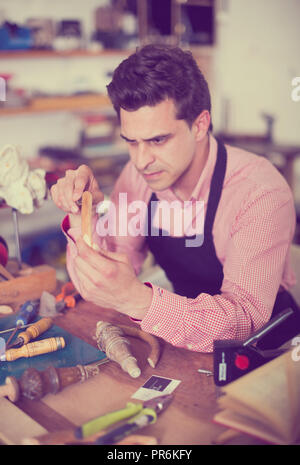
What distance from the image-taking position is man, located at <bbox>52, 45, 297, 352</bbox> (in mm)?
1064

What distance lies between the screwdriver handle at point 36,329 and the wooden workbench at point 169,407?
4.7 inches

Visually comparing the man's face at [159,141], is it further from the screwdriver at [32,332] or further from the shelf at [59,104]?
the shelf at [59,104]

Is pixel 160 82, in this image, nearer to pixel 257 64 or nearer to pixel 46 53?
Result: pixel 46 53

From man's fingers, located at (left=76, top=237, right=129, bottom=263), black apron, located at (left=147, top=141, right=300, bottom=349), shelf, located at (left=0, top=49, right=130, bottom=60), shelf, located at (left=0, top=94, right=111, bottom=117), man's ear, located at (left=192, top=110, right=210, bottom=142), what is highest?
shelf, located at (left=0, top=49, right=130, bottom=60)

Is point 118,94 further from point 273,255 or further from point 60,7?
point 60,7

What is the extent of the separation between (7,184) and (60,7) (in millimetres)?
2464

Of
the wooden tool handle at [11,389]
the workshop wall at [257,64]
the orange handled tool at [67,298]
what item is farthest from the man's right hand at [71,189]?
the workshop wall at [257,64]

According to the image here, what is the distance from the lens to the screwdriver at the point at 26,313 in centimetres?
122

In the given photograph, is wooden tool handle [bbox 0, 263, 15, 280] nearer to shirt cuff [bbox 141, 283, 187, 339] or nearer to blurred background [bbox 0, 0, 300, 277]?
shirt cuff [bbox 141, 283, 187, 339]

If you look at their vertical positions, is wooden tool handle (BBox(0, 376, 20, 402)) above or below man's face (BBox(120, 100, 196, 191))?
below

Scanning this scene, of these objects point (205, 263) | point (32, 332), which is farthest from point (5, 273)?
point (205, 263)

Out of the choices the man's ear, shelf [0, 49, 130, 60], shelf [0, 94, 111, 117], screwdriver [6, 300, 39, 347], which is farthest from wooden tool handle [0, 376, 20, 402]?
shelf [0, 49, 130, 60]

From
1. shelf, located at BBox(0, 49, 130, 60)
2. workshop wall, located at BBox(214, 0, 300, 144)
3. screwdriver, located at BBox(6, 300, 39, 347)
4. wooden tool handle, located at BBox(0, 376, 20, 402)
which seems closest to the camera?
wooden tool handle, located at BBox(0, 376, 20, 402)

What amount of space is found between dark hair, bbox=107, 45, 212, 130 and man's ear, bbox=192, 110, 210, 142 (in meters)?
0.02
